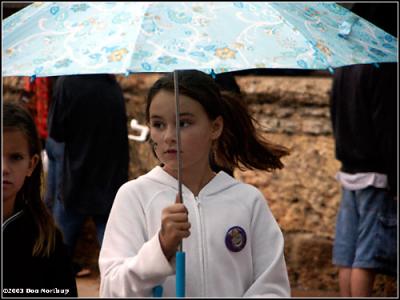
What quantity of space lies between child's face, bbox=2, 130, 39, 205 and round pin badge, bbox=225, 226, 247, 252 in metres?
0.92

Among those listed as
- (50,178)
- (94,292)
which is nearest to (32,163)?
(50,178)

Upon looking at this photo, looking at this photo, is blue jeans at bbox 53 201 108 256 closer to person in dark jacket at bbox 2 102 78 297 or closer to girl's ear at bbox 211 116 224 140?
person in dark jacket at bbox 2 102 78 297

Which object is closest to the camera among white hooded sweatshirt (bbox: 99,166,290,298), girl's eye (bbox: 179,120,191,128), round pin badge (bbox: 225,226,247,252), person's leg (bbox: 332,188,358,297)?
white hooded sweatshirt (bbox: 99,166,290,298)

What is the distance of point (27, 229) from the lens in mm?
3670

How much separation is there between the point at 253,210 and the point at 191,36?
1.98 ft

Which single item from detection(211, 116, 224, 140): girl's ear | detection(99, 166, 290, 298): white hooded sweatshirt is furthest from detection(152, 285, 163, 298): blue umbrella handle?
detection(211, 116, 224, 140): girl's ear

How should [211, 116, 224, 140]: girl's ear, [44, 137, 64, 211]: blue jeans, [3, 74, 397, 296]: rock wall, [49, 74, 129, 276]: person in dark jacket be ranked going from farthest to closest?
[3, 74, 397, 296]: rock wall < [44, 137, 64, 211]: blue jeans < [49, 74, 129, 276]: person in dark jacket < [211, 116, 224, 140]: girl's ear

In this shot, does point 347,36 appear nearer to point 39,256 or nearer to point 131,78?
Result: point 39,256

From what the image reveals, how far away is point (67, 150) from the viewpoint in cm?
605

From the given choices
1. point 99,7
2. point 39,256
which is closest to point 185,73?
point 99,7

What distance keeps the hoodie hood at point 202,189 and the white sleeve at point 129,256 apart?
0.11 meters

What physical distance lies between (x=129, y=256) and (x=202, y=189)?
34 centimetres

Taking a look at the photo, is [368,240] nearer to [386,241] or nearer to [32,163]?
[386,241]

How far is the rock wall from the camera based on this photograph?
6723 millimetres
